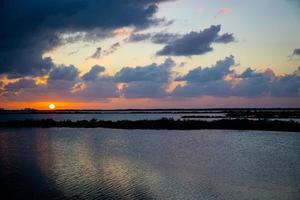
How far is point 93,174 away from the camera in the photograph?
2470 cm

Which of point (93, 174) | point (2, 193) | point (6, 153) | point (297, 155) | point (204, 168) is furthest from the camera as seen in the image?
point (6, 153)

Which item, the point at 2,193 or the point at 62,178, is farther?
the point at 62,178

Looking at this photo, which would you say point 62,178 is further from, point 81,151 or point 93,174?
point 81,151

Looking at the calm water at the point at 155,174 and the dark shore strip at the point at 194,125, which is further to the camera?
the dark shore strip at the point at 194,125

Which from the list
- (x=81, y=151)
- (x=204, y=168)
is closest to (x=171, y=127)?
(x=81, y=151)

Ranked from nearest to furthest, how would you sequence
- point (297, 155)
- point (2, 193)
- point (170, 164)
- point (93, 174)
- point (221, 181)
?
1. point (2, 193)
2. point (221, 181)
3. point (93, 174)
4. point (170, 164)
5. point (297, 155)

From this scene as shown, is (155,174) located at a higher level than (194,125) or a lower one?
lower

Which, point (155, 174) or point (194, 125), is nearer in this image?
point (155, 174)

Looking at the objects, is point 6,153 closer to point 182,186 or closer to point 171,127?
point 182,186

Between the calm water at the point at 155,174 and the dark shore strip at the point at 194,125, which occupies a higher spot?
the dark shore strip at the point at 194,125

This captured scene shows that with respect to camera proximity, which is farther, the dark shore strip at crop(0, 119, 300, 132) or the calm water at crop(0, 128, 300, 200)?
the dark shore strip at crop(0, 119, 300, 132)

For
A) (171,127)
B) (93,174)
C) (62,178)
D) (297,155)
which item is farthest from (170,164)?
(171,127)

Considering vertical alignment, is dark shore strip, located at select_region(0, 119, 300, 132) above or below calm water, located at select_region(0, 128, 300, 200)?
above

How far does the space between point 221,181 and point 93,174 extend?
888 centimetres
